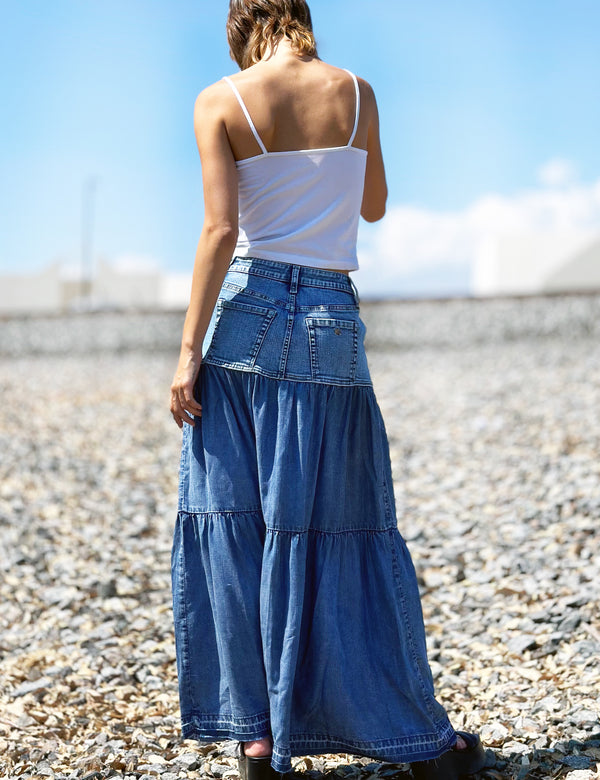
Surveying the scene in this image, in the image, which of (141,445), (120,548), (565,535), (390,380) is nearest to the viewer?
(565,535)

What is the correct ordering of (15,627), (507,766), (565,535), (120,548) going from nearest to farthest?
(507,766) < (15,627) < (565,535) < (120,548)

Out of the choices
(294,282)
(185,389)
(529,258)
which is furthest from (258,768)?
(529,258)

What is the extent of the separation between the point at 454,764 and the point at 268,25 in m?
1.90

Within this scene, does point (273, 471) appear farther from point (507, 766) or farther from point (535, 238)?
point (535, 238)

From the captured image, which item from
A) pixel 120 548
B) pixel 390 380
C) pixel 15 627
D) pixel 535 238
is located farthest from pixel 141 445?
pixel 535 238

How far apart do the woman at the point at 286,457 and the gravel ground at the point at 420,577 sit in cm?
41

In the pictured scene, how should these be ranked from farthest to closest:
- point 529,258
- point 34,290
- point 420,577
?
point 34,290, point 529,258, point 420,577

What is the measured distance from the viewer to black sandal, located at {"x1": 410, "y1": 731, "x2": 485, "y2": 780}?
6.87 feet

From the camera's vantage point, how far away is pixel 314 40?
2.05m

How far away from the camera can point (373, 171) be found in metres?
2.24

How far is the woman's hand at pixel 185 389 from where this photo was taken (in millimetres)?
1990

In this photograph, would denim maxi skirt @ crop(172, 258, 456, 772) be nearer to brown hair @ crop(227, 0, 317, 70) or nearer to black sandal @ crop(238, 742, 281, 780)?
black sandal @ crop(238, 742, 281, 780)

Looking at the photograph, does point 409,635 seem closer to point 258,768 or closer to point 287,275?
point 258,768

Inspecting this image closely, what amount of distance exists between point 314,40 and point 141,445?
6.34 metres
